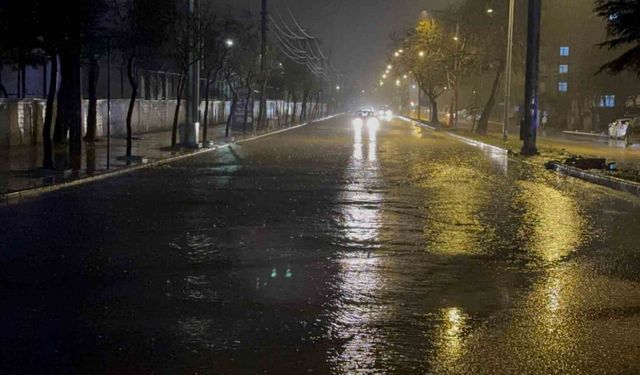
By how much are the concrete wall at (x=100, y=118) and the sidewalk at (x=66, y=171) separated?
0.83m

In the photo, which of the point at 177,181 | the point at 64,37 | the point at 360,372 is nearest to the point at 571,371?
the point at 360,372

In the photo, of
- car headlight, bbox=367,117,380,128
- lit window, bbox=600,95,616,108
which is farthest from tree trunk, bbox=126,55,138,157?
lit window, bbox=600,95,616,108

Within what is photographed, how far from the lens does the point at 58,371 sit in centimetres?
613

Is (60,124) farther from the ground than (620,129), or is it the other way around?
(60,124)

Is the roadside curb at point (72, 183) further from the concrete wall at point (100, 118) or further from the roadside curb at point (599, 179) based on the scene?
the roadside curb at point (599, 179)

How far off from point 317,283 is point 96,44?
15493 millimetres

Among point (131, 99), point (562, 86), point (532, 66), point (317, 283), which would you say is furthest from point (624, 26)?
point (562, 86)

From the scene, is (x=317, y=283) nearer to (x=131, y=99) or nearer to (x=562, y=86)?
(x=131, y=99)

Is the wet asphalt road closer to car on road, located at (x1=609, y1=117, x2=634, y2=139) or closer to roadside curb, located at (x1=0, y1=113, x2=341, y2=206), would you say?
roadside curb, located at (x1=0, y1=113, x2=341, y2=206)

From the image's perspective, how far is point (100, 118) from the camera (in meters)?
40.6

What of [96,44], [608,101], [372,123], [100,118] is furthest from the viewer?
[608,101]

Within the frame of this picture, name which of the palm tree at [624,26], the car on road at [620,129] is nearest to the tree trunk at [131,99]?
the palm tree at [624,26]

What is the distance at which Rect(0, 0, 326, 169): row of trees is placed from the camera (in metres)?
21.5

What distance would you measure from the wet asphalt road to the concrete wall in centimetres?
1381
